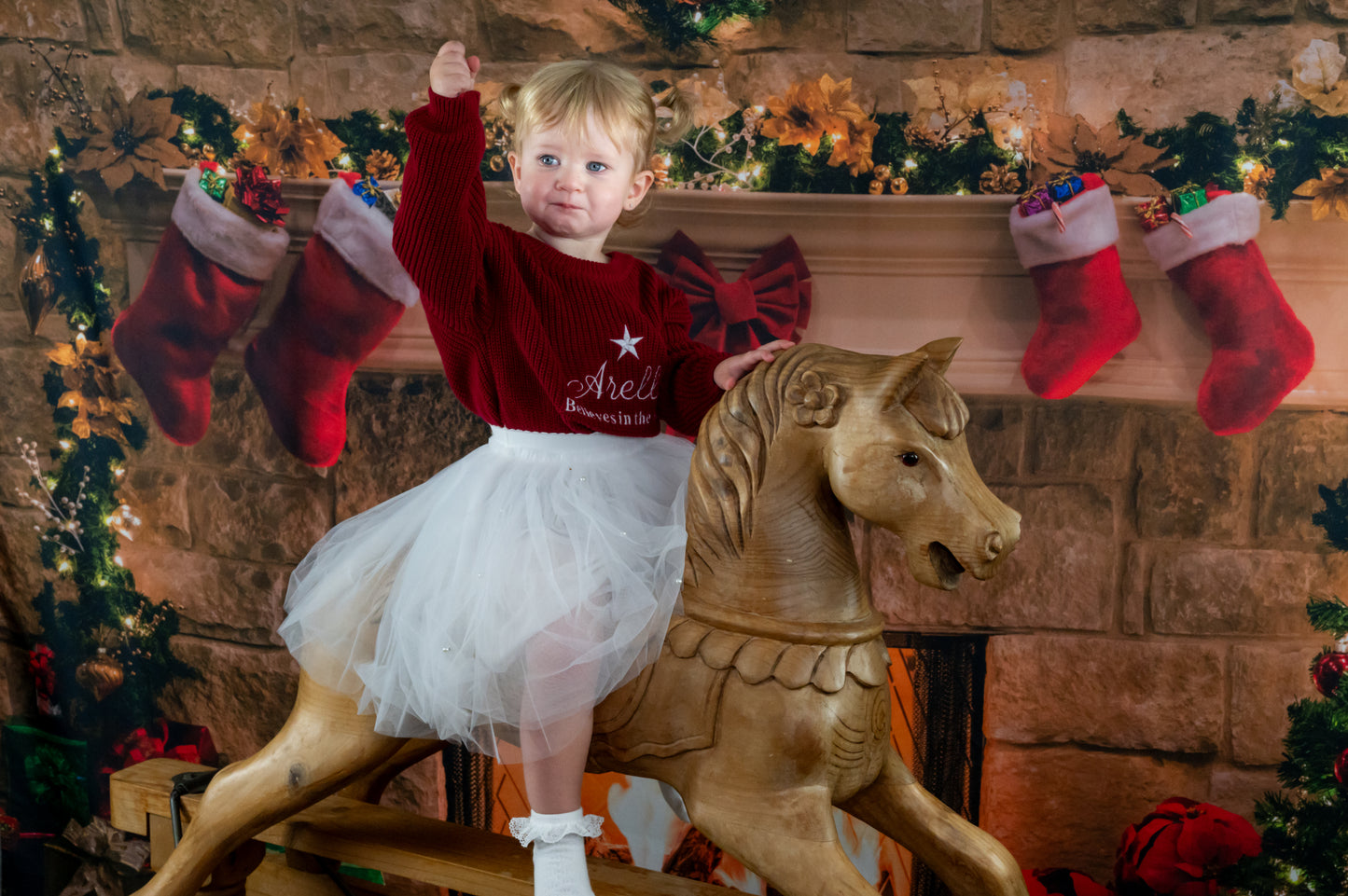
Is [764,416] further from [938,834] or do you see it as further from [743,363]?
[938,834]

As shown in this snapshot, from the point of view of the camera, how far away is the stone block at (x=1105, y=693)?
1882 mm

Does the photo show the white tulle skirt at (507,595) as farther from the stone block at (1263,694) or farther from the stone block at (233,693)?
the stone block at (1263,694)

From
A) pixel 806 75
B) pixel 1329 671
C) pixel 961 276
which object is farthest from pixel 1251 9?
pixel 1329 671

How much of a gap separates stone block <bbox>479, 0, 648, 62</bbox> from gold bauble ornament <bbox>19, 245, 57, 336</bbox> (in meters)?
0.97

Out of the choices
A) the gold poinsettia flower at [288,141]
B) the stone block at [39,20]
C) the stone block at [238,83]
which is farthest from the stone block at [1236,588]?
the stone block at [39,20]

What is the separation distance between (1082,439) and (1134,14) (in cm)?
74

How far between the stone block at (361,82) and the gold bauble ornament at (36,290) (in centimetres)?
63

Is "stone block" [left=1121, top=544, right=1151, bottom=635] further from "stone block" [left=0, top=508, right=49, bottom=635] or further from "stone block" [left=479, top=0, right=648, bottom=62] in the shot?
"stone block" [left=0, top=508, right=49, bottom=635]

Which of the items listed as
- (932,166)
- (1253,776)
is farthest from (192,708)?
(1253,776)

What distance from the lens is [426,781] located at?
213 centimetres

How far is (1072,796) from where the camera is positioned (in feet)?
Answer: 6.36

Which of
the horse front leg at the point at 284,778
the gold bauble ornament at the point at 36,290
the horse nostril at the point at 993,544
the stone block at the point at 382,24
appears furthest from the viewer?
the gold bauble ornament at the point at 36,290

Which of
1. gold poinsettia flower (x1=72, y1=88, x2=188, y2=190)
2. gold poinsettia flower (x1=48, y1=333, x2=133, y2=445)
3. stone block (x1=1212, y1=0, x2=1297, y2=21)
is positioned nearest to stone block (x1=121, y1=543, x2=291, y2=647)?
gold poinsettia flower (x1=48, y1=333, x2=133, y2=445)

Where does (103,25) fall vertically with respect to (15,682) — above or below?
above
